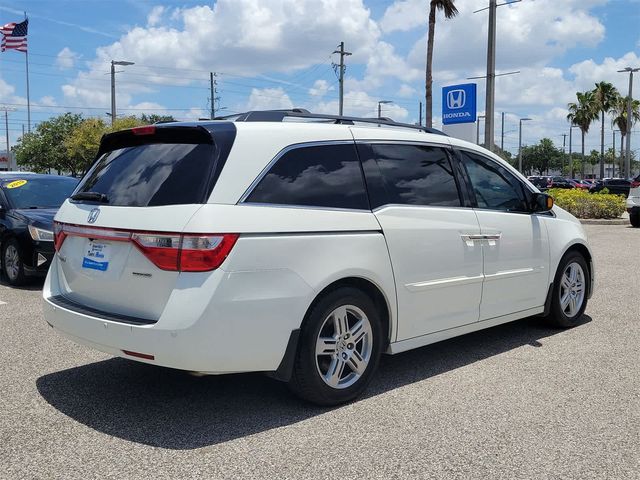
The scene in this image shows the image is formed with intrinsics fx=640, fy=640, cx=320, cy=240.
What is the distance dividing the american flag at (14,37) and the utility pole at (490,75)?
37.6 meters

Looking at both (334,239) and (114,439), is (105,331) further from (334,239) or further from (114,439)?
(334,239)

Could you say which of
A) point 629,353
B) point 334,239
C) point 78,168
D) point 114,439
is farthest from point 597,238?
point 78,168

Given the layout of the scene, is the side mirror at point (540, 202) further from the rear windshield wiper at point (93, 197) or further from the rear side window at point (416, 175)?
the rear windshield wiper at point (93, 197)

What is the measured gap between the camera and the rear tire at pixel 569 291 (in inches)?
237

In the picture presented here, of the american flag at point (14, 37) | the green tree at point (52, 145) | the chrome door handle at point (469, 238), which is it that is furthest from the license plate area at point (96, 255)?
the green tree at point (52, 145)

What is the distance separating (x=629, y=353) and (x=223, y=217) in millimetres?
3756

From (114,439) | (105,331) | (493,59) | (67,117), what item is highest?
(67,117)

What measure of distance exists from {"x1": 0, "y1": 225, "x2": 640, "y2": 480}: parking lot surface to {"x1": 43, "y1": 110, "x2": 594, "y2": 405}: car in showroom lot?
35cm

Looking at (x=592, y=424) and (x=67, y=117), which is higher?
(x=67, y=117)

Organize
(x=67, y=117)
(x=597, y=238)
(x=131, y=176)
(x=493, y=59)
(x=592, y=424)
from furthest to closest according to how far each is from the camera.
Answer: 1. (x=67, y=117)
2. (x=493, y=59)
3. (x=597, y=238)
4. (x=131, y=176)
5. (x=592, y=424)

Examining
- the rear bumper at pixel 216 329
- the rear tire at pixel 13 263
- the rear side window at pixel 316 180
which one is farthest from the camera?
the rear tire at pixel 13 263

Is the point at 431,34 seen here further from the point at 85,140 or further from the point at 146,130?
the point at 85,140

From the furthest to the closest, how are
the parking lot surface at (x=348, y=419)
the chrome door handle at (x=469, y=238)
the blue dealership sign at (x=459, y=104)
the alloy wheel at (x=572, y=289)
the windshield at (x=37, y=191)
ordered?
the blue dealership sign at (x=459, y=104)
the windshield at (x=37, y=191)
the alloy wheel at (x=572, y=289)
the chrome door handle at (x=469, y=238)
the parking lot surface at (x=348, y=419)

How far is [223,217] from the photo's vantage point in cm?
356
